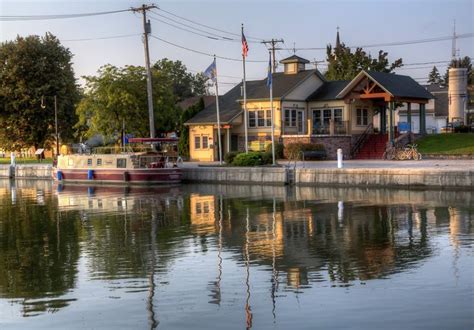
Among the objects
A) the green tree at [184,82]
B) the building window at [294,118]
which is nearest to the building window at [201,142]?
the building window at [294,118]

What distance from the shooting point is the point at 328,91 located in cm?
6325

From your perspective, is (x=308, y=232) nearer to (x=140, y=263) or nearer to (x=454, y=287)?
(x=140, y=263)

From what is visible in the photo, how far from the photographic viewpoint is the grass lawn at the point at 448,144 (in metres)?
53.0

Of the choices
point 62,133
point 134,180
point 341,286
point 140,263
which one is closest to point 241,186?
point 134,180

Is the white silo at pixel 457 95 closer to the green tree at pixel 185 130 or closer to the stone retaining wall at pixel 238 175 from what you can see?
the green tree at pixel 185 130

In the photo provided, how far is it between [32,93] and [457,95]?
4998 centimetres

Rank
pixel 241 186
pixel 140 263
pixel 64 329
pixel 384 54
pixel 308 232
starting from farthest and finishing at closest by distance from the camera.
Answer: pixel 384 54, pixel 241 186, pixel 308 232, pixel 140 263, pixel 64 329

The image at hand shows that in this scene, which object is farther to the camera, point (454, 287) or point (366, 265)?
point (366, 265)

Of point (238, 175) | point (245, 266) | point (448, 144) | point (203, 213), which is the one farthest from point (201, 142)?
point (245, 266)

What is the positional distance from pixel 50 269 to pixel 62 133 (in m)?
67.9

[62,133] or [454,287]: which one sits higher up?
[62,133]

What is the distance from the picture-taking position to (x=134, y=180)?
50781mm

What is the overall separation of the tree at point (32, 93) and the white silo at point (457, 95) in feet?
149

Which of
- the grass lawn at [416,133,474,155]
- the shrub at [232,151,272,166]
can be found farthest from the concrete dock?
the grass lawn at [416,133,474,155]
